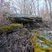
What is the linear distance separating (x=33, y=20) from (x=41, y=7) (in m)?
3.69

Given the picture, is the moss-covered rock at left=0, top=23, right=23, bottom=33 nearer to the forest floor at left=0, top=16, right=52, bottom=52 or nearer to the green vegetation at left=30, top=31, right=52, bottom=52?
the forest floor at left=0, top=16, right=52, bottom=52

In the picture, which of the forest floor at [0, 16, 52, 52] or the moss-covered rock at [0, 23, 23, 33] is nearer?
the forest floor at [0, 16, 52, 52]

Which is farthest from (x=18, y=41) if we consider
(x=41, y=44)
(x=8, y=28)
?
(x=41, y=44)

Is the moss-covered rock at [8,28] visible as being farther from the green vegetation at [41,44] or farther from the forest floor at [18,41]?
the green vegetation at [41,44]

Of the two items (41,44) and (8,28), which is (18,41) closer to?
(8,28)

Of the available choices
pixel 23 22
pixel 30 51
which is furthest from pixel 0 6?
pixel 30 51

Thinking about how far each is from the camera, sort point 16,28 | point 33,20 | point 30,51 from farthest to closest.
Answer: point 33,20, point 16,28, point 30,51

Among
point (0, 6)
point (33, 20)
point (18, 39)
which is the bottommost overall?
point (18, 39)

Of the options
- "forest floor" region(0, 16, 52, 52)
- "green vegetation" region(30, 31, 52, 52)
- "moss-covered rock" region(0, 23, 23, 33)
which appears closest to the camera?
"green vegetation" region(30, 31, 52, 52)

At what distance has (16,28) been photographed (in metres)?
→ 4.23

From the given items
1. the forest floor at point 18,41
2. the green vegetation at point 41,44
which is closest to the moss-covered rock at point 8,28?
the forest floor at point 18,41

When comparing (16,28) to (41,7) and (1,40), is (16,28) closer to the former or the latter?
(1,40)

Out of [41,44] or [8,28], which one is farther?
[8,28]

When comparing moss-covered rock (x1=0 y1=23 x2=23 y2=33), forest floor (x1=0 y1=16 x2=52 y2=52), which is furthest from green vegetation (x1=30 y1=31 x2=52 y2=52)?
moss-covered rock (x1=0 y1=23 x2=23 y2=33)
